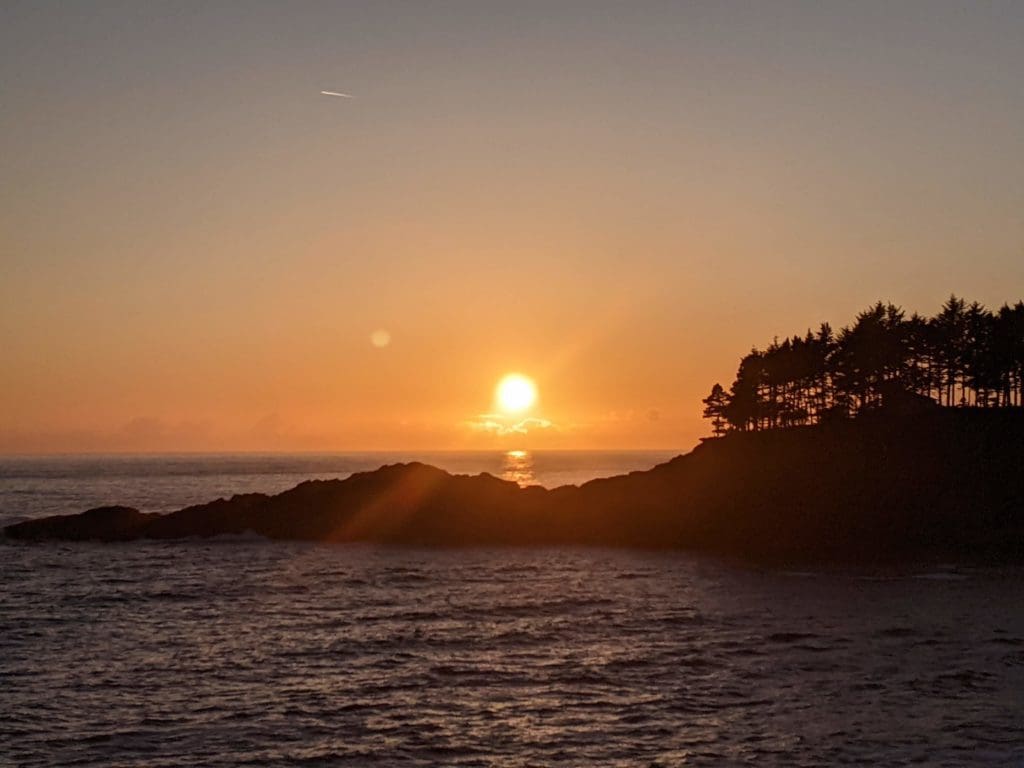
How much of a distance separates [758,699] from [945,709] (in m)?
5.83

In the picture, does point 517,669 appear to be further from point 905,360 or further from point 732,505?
point 905,360

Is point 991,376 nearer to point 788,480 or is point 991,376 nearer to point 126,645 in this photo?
point 788,480

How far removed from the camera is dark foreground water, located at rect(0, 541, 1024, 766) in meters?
27.8

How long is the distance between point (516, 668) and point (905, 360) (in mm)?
84895

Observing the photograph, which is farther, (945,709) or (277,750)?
(945,709)

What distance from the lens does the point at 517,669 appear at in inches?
1483

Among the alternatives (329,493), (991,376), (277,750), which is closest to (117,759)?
(277,750)

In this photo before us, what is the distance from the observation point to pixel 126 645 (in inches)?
1714

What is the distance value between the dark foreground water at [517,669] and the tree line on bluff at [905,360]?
4654 cm

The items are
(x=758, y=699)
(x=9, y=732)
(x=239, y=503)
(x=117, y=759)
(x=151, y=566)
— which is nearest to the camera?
(x=117, y=759)

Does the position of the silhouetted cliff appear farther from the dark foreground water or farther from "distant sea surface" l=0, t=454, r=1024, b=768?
the dark foreground water

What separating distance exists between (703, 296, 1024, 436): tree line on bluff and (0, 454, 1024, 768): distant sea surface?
44850mm

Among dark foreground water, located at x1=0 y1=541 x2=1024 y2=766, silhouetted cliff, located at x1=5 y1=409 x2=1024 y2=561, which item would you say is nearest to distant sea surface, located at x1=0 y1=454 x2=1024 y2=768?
dark foreground water, located at x1=0 y1=541 x2=1024 y2=766

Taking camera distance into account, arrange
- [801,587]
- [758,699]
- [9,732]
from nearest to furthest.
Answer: [9,732]
[758,699]
[801,587]
